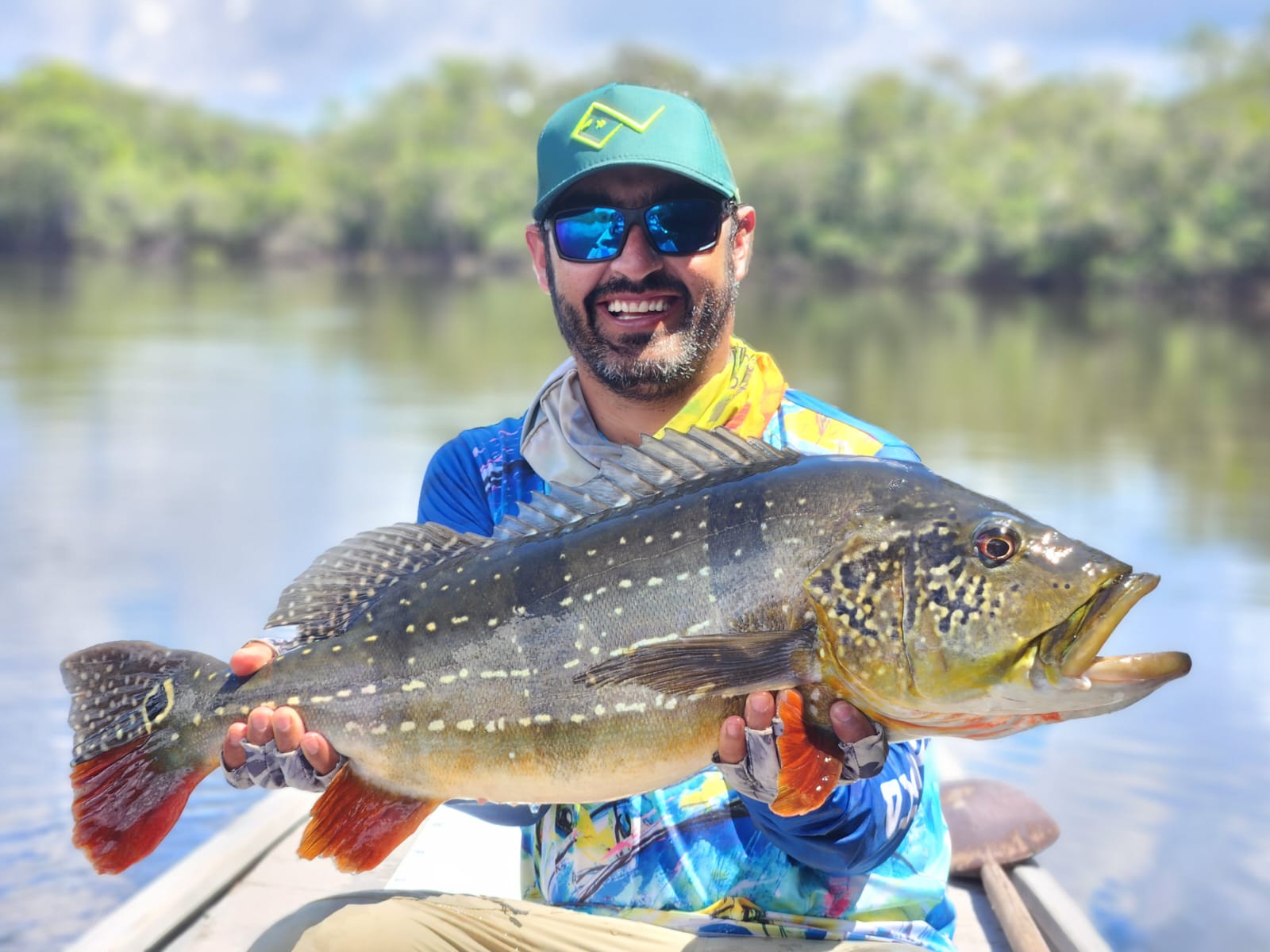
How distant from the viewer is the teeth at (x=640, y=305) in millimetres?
3809

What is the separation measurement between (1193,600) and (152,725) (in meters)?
9.89

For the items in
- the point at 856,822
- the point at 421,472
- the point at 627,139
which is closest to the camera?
the point at 856,822

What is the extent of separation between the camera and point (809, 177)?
73.6 meters

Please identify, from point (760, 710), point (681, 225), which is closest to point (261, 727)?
point (760, 710)

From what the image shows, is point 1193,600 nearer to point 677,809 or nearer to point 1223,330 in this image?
point 677,809

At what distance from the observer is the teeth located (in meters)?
3.81

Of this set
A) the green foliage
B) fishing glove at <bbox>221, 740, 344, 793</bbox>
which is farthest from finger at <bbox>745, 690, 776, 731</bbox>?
the green foliage

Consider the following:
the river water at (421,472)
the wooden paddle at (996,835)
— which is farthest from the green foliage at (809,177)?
the wooden paddle at (996,835)

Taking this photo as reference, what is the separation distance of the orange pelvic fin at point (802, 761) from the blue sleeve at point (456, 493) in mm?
1354

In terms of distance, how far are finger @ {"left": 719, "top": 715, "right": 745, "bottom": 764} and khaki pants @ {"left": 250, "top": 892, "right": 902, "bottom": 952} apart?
25.8 inches

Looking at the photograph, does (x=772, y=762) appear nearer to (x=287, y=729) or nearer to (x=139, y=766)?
(x=287, y=729)

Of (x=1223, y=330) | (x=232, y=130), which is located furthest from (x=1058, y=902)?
(x=232, y=130)

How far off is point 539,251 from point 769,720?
203 cm

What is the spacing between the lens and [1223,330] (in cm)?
4297
